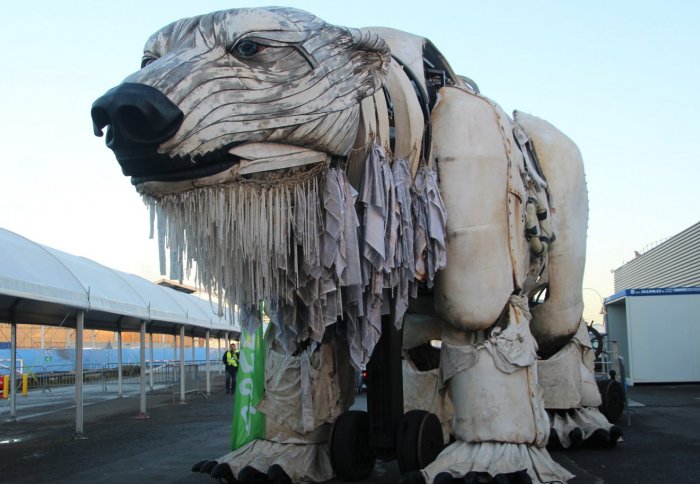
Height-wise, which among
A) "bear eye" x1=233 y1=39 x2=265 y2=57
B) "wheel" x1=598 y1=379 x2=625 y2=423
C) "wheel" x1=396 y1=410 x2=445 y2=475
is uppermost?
"bear eye" x1=233 y1=39 x2=265 y2=57

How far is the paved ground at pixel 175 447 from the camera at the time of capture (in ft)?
20.6

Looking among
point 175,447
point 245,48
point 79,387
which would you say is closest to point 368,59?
point 245,48

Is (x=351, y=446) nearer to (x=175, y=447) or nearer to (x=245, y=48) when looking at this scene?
(x=245, y=48)

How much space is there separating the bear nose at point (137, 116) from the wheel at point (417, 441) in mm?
2407

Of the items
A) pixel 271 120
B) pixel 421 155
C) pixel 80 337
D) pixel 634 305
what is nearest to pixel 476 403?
pixel 421 155

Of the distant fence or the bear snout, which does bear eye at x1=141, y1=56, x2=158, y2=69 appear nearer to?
the bear snout

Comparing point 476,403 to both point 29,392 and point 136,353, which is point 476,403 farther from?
point 136,353

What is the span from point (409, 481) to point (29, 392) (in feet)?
80.4

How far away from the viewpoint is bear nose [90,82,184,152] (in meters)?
3.64

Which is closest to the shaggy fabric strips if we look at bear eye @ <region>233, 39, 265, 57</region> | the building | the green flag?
bear eye @ <region>233, 39, 265, 57</region>

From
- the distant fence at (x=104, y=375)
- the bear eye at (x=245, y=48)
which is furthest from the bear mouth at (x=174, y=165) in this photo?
the distant fence at (x=104, y=375)

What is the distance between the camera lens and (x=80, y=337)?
38.6ft

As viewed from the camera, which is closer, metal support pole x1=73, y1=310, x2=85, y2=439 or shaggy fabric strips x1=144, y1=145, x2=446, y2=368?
shaggy fabric strips x1=144, y1=145, x2=446, y2=368

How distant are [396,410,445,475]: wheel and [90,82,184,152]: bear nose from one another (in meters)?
2.41
